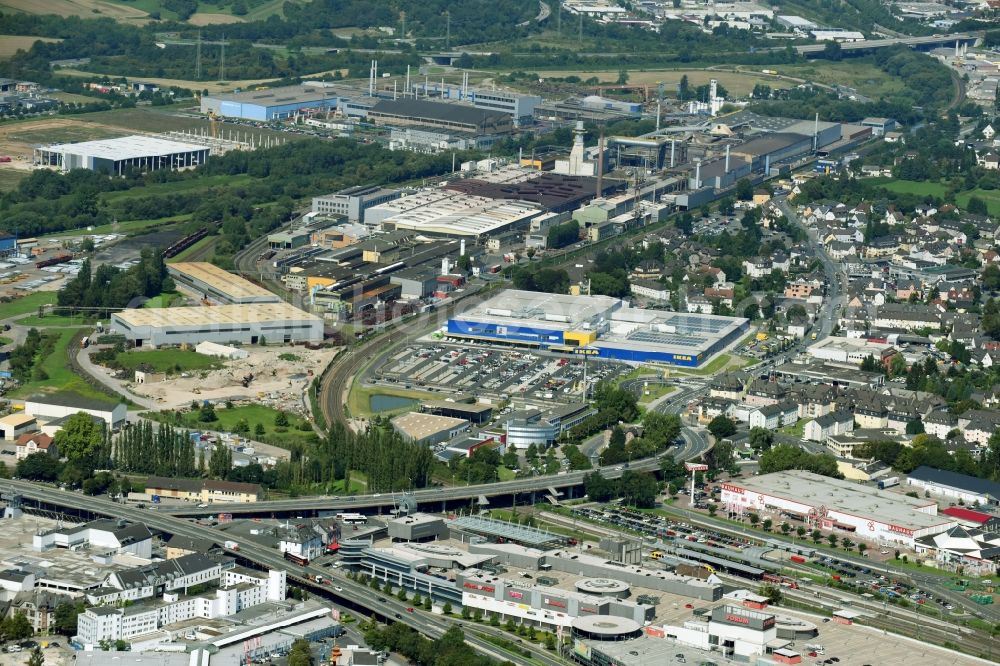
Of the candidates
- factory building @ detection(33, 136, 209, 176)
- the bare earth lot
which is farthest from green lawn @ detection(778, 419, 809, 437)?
factory building @ detection(33, 136, 209, 176)

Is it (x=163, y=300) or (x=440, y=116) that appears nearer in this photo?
(x=163, y=300)

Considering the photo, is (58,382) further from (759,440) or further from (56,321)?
(759,440)

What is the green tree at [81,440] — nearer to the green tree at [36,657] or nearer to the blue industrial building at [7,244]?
the green tree at [36,657]

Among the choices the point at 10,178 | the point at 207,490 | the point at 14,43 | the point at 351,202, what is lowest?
the point at 10,178

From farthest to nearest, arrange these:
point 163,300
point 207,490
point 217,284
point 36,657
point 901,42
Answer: point 901,42 < point 217,284 < point 163,300 < point 207,490 < point 36,657

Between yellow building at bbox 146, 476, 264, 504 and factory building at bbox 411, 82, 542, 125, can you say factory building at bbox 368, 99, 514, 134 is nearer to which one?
factory building at bbox 411, 82, 542, 125

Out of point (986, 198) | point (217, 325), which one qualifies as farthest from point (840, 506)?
point (986, 198)
